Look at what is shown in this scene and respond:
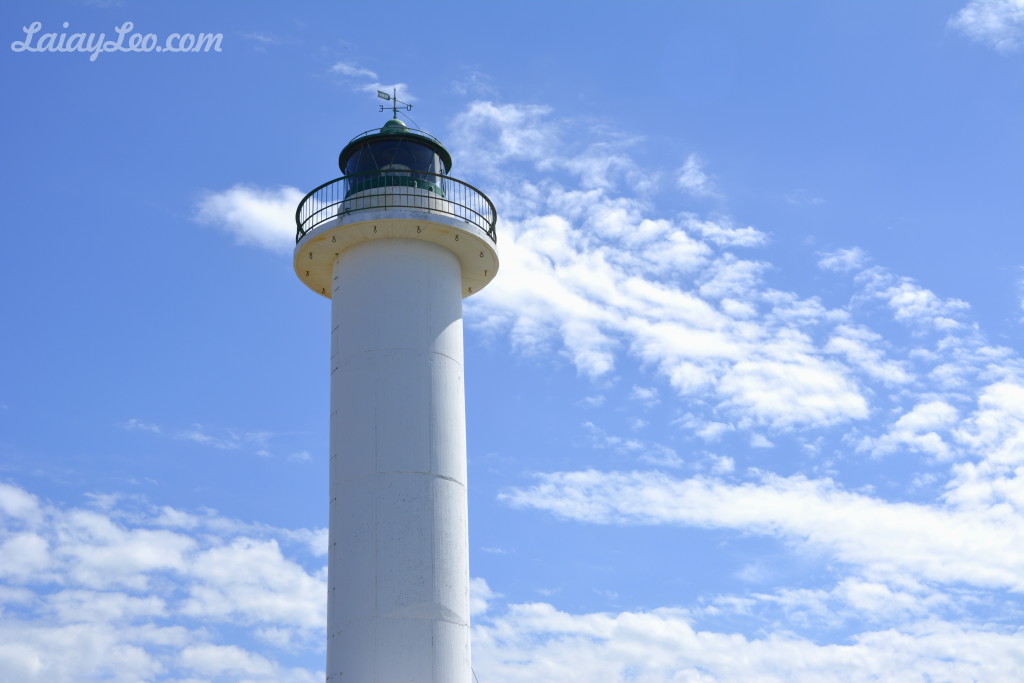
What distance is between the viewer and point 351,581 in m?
21.5

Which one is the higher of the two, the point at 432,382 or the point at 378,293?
the point at 378,293

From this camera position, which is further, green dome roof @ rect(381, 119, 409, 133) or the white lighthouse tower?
green dome roof @ rect(381, 119, 409, 133)

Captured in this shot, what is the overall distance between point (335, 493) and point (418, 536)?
189 centimetres

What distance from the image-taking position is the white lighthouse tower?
21.2m

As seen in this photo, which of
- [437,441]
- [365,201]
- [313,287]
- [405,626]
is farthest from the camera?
[313,287]

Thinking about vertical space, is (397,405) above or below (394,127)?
below

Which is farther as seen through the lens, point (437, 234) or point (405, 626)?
point (437, 234)

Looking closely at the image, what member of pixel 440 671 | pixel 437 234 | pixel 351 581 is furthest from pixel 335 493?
pixel 437 234

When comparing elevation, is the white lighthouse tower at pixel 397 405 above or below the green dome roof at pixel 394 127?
below

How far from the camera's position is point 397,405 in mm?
22422

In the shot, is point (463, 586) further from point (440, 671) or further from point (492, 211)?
point (492, 211)

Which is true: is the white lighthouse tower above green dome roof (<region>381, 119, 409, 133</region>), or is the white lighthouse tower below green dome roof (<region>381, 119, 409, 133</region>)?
below

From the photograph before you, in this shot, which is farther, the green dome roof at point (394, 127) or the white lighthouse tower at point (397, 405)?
the green dome roof at point (394, 127)

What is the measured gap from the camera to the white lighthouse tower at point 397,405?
69.5ft
